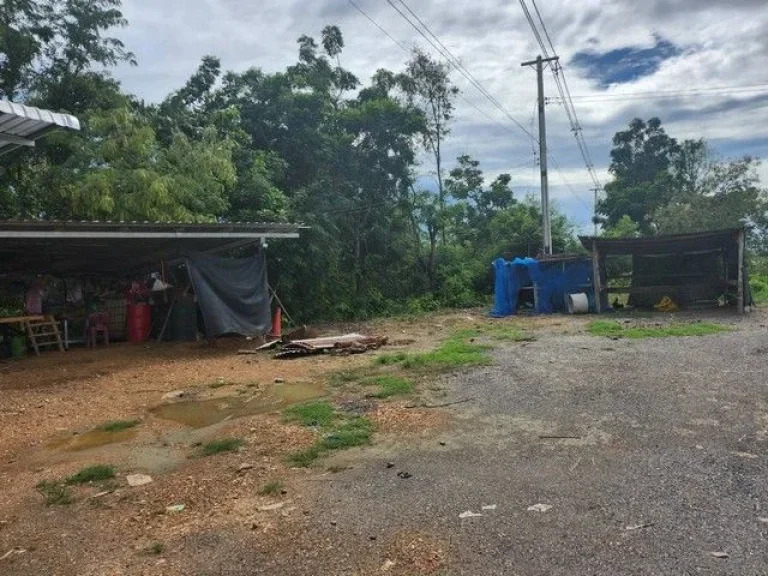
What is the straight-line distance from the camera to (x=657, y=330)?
1167 cm

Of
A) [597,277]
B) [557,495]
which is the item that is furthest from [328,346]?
[597,277]

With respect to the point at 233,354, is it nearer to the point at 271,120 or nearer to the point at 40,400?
the point at 40,400

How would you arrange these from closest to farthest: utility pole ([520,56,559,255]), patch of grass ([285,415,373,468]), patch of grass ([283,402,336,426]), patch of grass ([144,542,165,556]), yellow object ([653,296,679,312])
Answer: patch of grass ([144,542,165,556])
patch of grass ([285,415,373,468])
patch of grass ([283,402,336,426])
yellow object ([653,296,679,312])
utility pole ([520,56,559,255])

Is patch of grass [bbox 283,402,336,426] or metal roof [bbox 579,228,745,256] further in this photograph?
metal roof [bbox 579,228,745,256]

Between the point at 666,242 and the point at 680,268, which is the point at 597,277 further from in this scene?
the point at 680,268

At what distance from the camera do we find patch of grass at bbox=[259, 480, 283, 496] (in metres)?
4.00

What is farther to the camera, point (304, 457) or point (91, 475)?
point (304, 457)

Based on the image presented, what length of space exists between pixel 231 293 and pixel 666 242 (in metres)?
12.2

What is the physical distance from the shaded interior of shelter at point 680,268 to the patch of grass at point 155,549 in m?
15.2

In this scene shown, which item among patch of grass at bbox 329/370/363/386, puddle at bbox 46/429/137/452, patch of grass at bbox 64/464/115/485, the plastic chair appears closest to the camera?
patch of grass at bbox 64/464/115/485

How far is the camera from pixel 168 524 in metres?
3.58

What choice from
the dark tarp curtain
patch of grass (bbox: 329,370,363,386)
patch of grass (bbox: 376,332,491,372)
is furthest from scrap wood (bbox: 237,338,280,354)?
patch of grass (bbox: 329,370,363,386)

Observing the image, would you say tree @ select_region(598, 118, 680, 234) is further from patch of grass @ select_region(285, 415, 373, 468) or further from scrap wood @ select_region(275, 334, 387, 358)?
patch of grass @ select_region(285, 415, 373, 468)

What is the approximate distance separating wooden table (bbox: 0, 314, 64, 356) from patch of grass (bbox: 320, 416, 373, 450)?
28.7 feet
